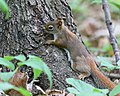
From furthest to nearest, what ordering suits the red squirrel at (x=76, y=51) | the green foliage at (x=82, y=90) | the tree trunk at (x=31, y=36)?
the red squirrel at (x=76, y=51) → the tree trunk at (x=31, y=36) → the green foliage at (x=82, y=90)

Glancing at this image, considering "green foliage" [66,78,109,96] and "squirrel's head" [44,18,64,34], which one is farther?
"squirrel's head" [44,18,64,34]

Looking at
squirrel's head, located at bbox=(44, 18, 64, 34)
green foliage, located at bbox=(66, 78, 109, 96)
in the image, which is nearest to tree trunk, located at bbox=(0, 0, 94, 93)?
squirrel's head, located at bbox=(44, 18, 64, 34)

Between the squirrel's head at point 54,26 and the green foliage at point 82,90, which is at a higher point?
the squirrel's head at point 54,26

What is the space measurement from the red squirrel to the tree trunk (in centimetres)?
8

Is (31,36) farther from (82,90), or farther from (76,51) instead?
(82,90)

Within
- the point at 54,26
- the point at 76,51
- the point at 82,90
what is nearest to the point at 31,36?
the point at 54,26

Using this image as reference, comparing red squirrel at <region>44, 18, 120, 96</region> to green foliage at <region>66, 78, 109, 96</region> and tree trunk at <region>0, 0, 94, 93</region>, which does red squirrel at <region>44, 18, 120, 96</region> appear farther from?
green foliage at <region>66, 78, 109, 96</region>

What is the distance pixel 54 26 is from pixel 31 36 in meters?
0.37

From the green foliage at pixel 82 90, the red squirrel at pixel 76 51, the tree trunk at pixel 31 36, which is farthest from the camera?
the red squirrel at pixel 76 51

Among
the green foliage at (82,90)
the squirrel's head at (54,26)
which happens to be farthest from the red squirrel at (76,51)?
the green foliage at (82,90)

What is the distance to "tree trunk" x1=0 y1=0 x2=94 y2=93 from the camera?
3.00 meters

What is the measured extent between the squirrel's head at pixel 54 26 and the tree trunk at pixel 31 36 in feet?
0.15

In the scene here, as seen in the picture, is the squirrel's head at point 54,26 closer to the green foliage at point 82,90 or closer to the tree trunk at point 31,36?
the tree trunk at point 31,36

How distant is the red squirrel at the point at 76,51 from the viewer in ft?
10.3
